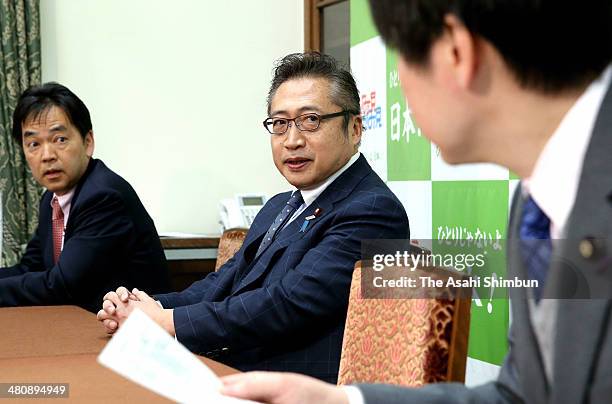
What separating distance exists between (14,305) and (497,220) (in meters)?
1.67

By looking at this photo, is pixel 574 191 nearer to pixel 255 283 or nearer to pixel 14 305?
pixel 255 283

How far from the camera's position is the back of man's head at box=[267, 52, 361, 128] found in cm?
236

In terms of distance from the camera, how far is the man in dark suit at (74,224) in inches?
107

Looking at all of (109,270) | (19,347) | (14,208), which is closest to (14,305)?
(109,270)

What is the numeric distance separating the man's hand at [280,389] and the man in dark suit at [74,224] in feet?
6.07

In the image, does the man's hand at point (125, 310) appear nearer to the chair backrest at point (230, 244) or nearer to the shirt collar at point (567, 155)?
the chair backrest at point (230, 244)

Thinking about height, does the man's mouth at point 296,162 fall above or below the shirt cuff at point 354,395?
above

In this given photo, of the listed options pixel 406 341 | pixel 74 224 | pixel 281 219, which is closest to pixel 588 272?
pixel 406 341

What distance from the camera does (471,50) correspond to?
79 centimetres

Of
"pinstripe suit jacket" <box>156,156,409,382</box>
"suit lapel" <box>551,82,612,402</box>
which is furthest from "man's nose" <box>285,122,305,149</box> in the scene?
"suit lapel" <box>551,82,612,402</box>

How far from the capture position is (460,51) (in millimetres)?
793

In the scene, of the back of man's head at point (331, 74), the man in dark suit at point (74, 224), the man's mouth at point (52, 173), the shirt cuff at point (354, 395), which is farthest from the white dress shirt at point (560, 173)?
the man's mouth at point (52, 173)

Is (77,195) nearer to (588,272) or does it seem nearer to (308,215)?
(308,215)

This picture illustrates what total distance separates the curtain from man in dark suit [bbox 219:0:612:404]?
144 inches
